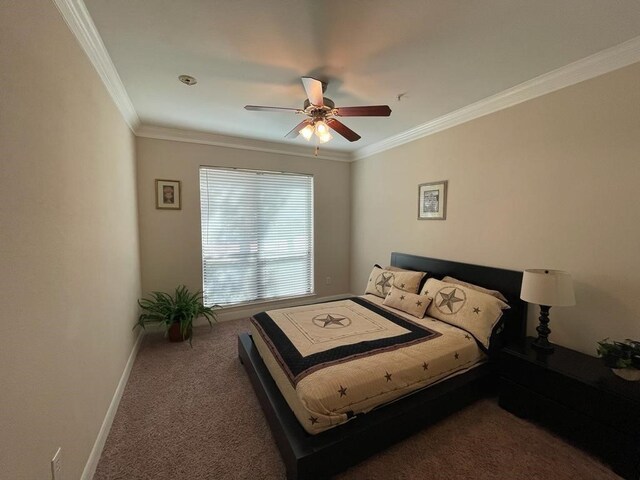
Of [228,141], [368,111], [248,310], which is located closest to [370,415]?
[368,111]

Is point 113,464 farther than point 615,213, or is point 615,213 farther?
point 615,213

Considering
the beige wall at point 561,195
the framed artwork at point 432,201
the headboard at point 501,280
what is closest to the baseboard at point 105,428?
the headboard at point 501,280

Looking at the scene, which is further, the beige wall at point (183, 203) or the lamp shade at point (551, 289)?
the beige wall at point (183, 203)

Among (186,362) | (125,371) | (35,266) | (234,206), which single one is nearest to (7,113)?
(35,266)

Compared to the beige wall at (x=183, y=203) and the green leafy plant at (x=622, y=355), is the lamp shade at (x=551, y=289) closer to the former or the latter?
the green leafy plant at (x=622, y=355)

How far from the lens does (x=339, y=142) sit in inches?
157

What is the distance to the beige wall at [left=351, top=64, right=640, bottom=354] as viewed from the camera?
6.13 ft

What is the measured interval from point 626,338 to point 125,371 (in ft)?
13.3

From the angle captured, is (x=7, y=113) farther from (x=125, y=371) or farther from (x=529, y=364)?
(x=529, y=364)

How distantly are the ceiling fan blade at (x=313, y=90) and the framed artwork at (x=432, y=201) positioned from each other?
1859 millimetres

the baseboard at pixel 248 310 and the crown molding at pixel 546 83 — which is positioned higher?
the crown molding at pixel 546 83

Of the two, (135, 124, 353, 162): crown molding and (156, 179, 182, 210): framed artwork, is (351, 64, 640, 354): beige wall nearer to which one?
(135, 124, 353, 162): crown molding

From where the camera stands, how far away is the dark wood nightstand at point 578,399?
151 cm

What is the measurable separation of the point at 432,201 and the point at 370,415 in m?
2.51
